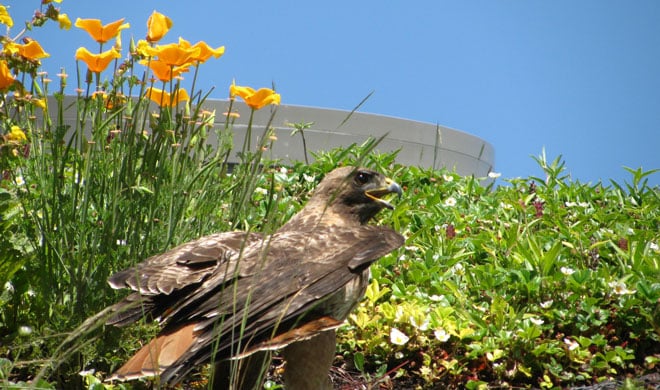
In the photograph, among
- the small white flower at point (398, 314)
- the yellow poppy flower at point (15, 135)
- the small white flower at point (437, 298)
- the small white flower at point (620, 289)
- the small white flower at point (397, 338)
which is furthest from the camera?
the small white flower at point (437, 298)

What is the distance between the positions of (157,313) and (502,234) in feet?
10.8

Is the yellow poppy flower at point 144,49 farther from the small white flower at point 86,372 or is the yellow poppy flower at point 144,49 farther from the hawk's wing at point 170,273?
the small white flower at point 86,372

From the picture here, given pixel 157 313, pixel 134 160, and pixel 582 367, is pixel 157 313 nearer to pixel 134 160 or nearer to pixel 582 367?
pixel 134 160

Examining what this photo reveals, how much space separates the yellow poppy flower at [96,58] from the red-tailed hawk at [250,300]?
112cm

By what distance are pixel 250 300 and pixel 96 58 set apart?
5.38 ft

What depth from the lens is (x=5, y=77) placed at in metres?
3.86

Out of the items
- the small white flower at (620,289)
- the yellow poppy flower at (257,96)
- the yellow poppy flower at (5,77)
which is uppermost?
the yellow poppy flower at (257,96)

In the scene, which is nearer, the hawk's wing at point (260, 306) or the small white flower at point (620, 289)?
the hawk's wing at point (260, 306)

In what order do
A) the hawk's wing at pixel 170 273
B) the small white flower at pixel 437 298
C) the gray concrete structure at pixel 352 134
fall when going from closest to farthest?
the hawk's wing at pixel 170 273 < the small white flower at pixel 437 298 < the gray concrete structure at pixel 352 134

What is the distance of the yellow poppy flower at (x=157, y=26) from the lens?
3.96 m

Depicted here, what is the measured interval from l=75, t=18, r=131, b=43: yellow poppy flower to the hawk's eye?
4.62ft

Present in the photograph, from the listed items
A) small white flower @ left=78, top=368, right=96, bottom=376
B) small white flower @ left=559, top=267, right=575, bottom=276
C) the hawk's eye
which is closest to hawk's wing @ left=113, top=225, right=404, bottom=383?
the hawk's eye

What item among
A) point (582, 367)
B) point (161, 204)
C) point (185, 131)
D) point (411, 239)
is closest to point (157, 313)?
point (161, 204)

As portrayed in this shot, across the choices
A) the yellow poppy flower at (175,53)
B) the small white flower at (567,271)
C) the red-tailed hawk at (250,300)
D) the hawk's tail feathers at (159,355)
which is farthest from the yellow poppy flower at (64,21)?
the small white flower at (567,271)
